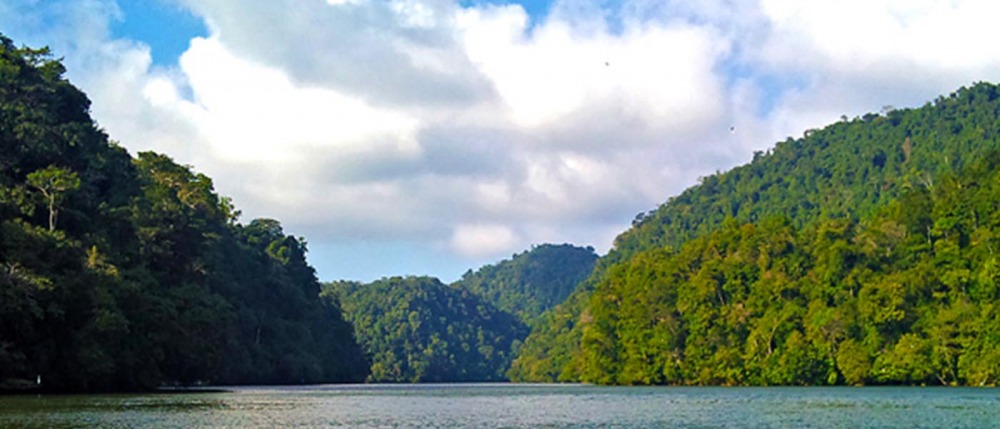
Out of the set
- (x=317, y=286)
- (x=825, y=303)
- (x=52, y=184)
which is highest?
(x=317, y=286)

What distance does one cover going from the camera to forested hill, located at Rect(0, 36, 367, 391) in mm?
55156

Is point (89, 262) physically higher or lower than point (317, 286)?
lower

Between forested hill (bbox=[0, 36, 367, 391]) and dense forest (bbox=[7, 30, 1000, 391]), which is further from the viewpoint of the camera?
dense forest (bbox=[7, 30, 1000, 391])

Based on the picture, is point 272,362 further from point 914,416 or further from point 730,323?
point 914,416

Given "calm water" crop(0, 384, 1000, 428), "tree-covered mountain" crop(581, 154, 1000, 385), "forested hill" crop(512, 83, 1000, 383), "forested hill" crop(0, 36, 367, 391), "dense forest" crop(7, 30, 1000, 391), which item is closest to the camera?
"calm water" crop(0, 384, 1000, 428)

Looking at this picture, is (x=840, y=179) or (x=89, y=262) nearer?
(x=89, y=262)

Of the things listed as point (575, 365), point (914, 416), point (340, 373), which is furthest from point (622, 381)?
point (914, 416)

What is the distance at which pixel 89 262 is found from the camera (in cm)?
6025

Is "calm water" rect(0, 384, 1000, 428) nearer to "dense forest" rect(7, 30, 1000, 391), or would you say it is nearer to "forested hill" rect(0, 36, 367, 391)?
"forested hill" rect(0, 36, 367, 391)

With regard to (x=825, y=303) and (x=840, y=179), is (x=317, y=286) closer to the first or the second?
(x=825, y=303)

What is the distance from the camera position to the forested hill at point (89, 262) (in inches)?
2172

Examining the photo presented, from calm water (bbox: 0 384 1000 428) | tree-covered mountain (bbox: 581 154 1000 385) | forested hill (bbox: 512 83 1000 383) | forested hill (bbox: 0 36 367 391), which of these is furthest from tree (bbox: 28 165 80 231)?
forested hill (bbox: 512 83 1000 383)

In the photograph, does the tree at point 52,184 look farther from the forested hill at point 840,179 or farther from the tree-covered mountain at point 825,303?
the forested hill at point 840,179

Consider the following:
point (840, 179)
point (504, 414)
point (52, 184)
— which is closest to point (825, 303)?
point (504, 414)
